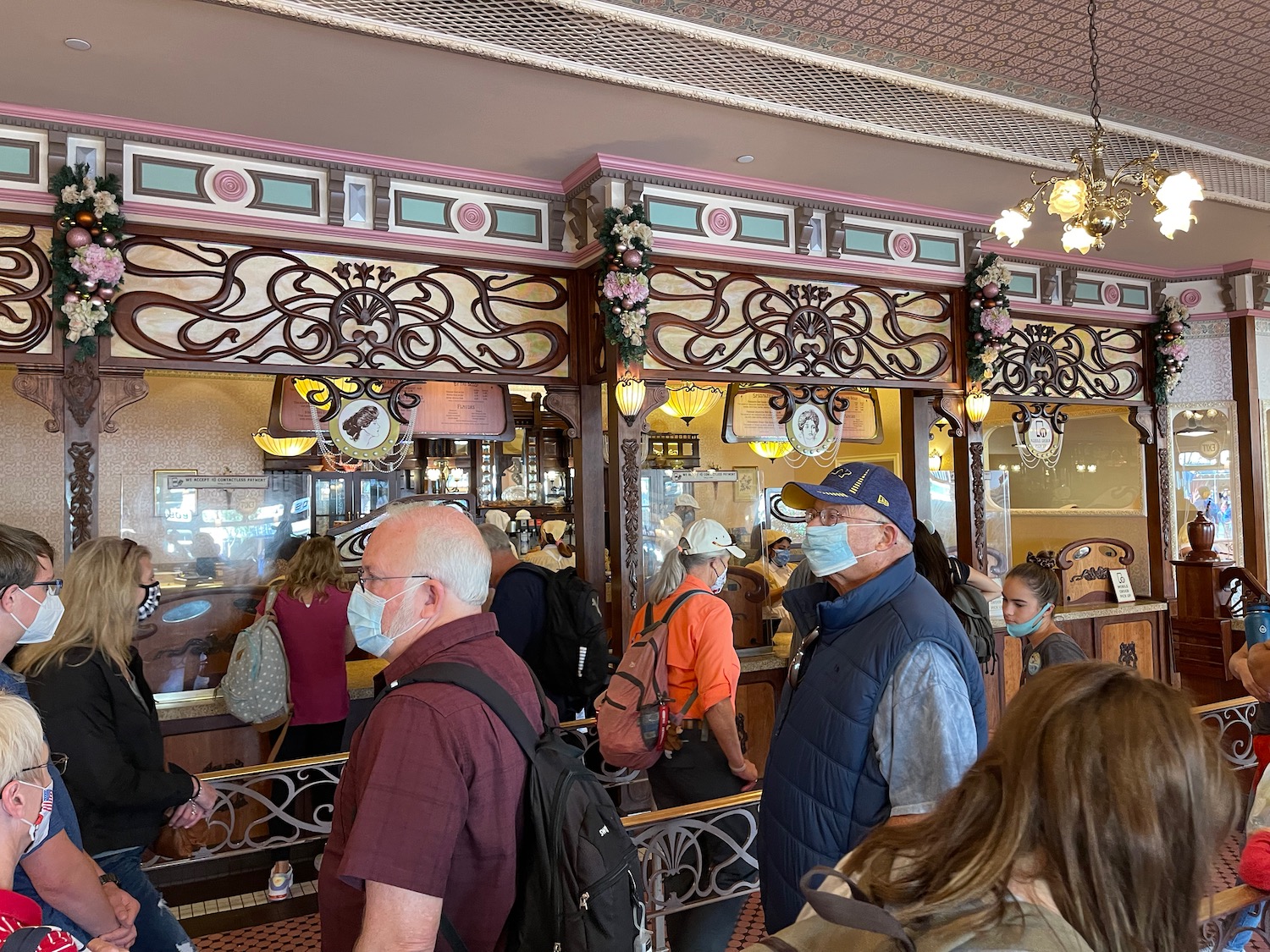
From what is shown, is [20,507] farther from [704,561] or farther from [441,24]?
[704,561]

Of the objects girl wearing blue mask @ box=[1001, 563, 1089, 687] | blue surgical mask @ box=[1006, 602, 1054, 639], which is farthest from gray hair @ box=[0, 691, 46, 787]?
blue surgical mask @ box=[1006, 602, 1054, 639]

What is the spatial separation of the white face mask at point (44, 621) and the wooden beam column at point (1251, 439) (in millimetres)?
8547

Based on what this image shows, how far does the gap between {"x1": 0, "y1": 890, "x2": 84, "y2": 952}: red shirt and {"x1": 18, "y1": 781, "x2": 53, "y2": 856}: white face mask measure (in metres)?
0.23

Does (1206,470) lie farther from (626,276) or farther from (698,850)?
(698,850)

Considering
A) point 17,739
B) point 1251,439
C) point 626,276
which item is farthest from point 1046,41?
point 1251,439

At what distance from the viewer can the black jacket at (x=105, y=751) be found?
2461 mm

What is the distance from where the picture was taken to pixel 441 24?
3469 mm

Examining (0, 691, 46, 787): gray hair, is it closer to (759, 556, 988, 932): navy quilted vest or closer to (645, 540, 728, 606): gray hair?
(759, 556, 988, 932): navy quilted vest

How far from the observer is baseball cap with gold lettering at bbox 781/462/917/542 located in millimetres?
2221

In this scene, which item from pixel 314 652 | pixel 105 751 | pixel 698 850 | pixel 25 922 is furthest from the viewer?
pixel 314 652

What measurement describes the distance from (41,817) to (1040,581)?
3189 millimetres

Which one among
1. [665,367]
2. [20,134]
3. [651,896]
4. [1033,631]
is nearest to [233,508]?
[20,134]

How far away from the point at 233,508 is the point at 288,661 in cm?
217

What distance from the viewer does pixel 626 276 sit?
481cm
